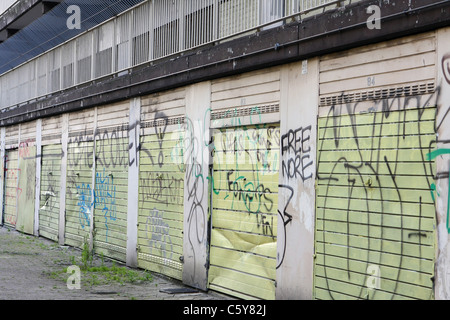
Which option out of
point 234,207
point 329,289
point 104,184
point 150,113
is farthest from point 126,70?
point 329,289

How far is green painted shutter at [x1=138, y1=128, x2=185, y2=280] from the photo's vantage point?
1123 cm

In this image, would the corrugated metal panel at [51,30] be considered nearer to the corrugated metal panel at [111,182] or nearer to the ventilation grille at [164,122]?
the corrugated metal panel at [111,182]

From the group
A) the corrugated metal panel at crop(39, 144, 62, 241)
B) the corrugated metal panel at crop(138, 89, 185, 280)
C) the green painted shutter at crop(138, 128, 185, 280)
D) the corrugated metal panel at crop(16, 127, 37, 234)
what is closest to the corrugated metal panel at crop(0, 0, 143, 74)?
the corrugated metal panel at crop(16, 127, 37, 234)

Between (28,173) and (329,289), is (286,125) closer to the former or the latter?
(329,289)

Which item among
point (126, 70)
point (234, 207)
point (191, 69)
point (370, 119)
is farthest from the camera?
point (126, 70)

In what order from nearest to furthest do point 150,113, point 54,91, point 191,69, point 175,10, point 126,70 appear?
point 191,69
point 175,10
point 150,113
point 126,70
point 54,91

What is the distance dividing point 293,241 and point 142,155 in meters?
4.96

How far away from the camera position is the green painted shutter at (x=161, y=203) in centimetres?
1123

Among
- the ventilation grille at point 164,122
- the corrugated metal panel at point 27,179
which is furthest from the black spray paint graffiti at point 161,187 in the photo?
the corrugated metal panel at point 27,179

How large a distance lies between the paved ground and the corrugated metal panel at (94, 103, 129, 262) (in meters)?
0.47

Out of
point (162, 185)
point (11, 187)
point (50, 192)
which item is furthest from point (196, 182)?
point (11, 187)

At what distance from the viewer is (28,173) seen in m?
20.0

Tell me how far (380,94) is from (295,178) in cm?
175

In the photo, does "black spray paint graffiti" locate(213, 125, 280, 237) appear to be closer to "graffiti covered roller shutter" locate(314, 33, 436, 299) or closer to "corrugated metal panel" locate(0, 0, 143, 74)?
"graffiti covered roller shutter" locate(314, 33, 436, 299)
